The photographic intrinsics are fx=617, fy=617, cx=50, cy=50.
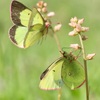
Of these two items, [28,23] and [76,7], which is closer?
[28,23]

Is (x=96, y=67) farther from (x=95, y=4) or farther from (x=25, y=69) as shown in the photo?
(x=95, y=4)

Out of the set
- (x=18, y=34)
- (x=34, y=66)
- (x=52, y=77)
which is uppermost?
(x=34, y=66)

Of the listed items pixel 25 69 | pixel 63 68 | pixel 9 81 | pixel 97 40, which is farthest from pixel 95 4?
pixel 63 68

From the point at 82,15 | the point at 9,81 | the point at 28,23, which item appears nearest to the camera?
the point at 28,23

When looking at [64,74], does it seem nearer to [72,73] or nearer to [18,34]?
[72,73]

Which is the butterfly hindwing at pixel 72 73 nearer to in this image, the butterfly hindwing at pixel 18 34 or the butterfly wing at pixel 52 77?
the butterfly wing at pixel 52 77

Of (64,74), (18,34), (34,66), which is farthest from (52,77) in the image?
(34,66)

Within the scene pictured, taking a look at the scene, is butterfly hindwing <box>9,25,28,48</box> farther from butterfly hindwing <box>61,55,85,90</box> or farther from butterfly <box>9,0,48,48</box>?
butterfly hindwing <box>61,55,85,90</box>
